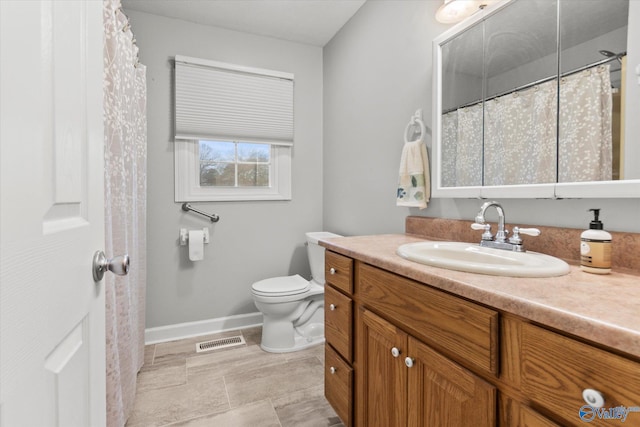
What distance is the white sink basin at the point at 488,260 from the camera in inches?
31.0

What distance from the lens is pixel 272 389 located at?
1.75 meters

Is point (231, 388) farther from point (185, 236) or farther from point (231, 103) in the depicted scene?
point (231, 103)

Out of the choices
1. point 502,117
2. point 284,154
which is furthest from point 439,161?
point 284,154

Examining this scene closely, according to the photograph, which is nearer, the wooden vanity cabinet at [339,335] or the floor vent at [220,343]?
the wooden vanity cabinet at [339,335]

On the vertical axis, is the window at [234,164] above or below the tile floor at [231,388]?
above

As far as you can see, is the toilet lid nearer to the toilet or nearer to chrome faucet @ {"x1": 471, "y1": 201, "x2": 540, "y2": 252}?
the toilet

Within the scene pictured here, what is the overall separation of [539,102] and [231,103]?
2.09 metres

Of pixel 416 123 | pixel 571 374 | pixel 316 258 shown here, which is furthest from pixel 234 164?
pixel 571 374

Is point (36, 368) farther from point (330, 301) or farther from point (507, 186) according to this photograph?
point (507, 186)

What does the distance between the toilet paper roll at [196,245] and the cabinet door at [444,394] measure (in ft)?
6.08

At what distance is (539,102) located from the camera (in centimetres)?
112

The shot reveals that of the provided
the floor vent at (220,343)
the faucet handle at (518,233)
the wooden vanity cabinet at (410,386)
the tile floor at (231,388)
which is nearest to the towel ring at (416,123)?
the faucet handle at (518,233)

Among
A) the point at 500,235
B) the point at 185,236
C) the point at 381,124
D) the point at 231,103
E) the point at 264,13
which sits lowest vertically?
the point at 185,236

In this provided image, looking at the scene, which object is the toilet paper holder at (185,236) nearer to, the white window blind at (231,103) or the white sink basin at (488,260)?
the white window blind at (231,103)
